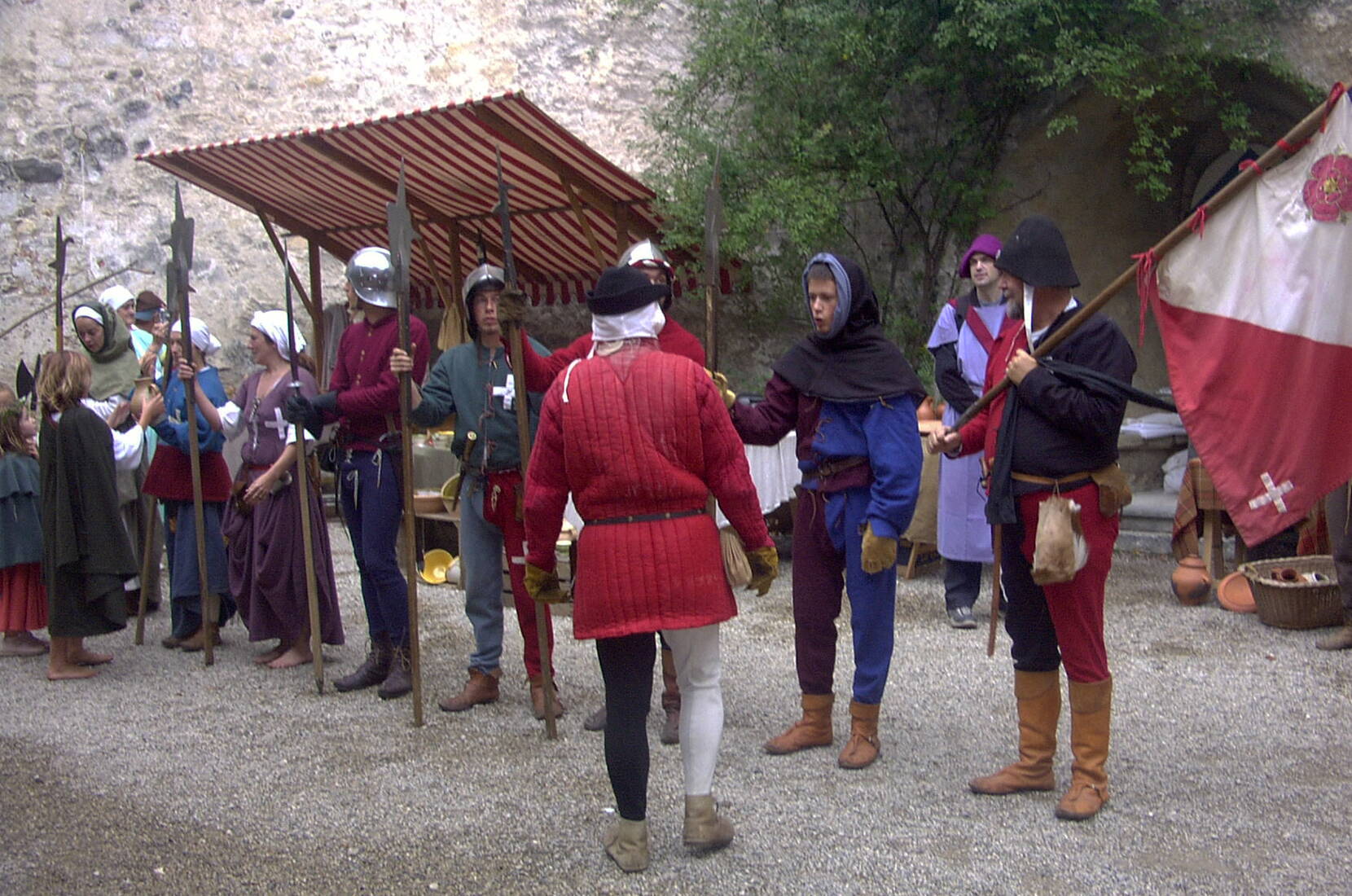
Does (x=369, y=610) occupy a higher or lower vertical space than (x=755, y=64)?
lower

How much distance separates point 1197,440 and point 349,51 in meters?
10.0

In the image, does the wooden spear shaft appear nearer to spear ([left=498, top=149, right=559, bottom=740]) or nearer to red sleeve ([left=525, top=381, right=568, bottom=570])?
red sleeve ([left=525, top=381, right=568, bottom=570])

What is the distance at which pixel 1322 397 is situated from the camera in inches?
130

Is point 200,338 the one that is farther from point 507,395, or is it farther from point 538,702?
point 538,702

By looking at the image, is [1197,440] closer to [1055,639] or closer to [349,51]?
[1055,639]

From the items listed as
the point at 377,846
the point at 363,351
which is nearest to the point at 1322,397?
the point at 377,846

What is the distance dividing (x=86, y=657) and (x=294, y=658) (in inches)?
42.8

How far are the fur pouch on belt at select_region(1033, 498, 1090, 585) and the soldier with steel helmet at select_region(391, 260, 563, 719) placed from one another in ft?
6.64

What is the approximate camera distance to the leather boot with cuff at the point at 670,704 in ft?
14.7

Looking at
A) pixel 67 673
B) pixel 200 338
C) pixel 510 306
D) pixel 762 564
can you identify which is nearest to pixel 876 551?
pixel 762 564

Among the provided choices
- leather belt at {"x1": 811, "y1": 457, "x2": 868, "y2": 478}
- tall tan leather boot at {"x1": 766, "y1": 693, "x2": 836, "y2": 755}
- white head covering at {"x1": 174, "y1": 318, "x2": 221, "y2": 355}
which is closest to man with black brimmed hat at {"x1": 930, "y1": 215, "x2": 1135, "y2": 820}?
leather belt at {"x1": 811, "y1": 457, "x2": 868, "y2": 478}

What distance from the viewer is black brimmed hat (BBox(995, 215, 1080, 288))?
11.8 ft

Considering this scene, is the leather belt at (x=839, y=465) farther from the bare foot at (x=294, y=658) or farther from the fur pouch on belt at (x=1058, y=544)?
the bare foot at (x=294, y=658)

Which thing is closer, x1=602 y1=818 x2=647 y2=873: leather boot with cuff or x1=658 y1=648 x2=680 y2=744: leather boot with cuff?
x1=602 y1=818 x2=647 y2=873: leather boot with cuff
